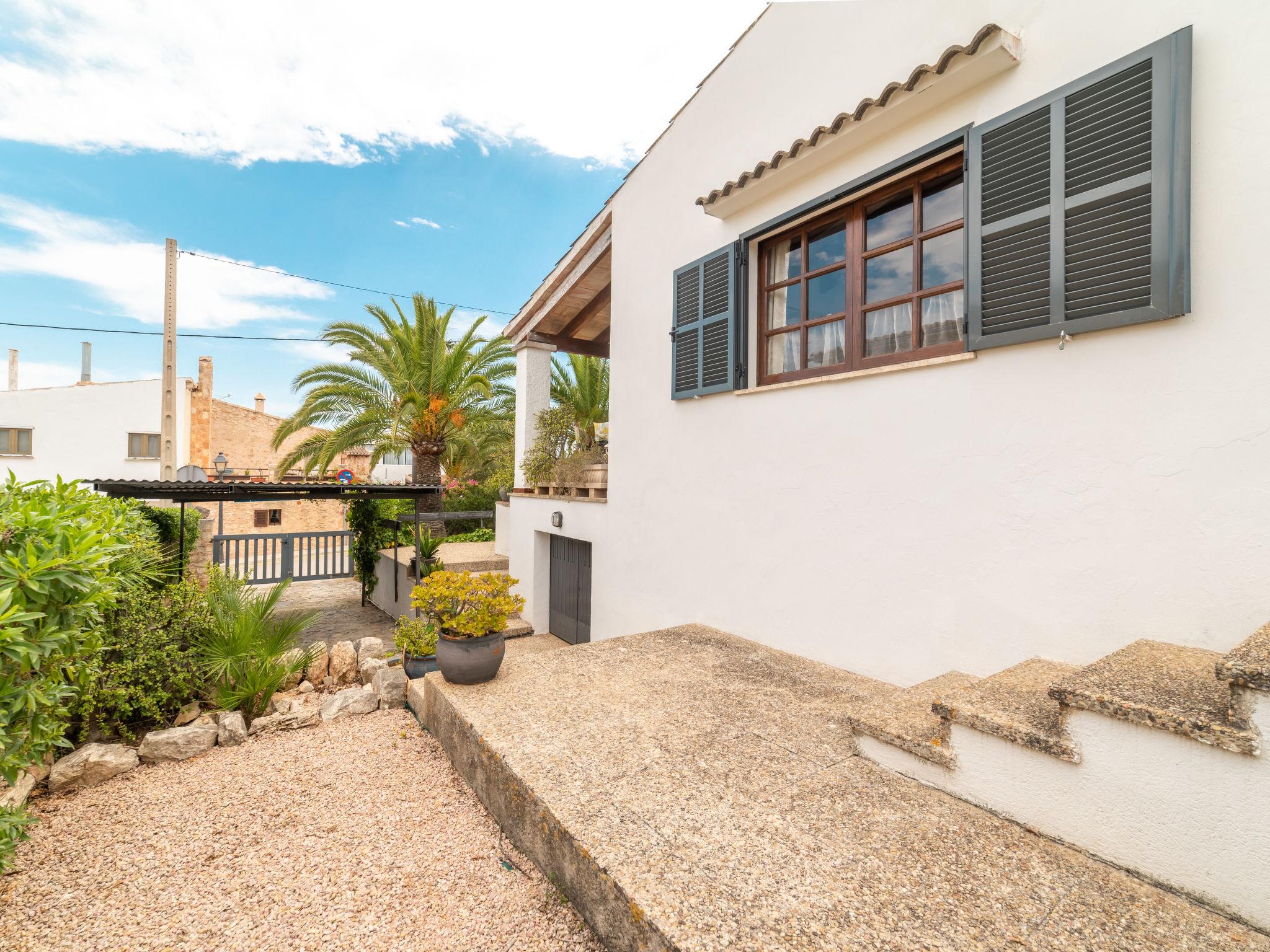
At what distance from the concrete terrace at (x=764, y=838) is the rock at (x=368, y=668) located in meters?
2.44

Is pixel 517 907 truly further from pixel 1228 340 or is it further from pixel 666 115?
pixel 666 115

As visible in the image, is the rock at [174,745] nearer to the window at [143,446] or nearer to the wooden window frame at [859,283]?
the wooden window frame at [859,283]

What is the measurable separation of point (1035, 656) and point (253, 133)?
16.0 m

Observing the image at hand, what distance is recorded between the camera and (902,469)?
10.5ft

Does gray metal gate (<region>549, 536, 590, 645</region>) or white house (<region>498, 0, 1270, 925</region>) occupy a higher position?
white house (<region>498, 0, 1270, 925</region>)

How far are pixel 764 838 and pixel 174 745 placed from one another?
4.19 meters

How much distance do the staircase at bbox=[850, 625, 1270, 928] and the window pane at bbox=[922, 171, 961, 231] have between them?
2.52m

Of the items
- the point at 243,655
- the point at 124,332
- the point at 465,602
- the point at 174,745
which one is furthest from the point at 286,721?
the point at 124,332

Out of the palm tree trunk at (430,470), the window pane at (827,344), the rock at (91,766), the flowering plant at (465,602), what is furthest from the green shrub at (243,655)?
the palm tree trunk at (430,470)

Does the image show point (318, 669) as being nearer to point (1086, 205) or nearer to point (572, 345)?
point (572, 345)

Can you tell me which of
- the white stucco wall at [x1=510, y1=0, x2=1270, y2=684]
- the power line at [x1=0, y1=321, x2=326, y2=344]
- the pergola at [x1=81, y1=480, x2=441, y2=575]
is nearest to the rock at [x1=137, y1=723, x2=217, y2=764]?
the pergola at [x1=81, y1=480, x2=441, y2=575]

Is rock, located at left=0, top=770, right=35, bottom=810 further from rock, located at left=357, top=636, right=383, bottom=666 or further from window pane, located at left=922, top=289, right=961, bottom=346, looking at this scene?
window pane, located at left=922, top=289, right=961, bottom=346

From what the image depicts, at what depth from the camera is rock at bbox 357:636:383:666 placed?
5660mm

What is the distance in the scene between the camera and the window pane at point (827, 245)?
148 inches
